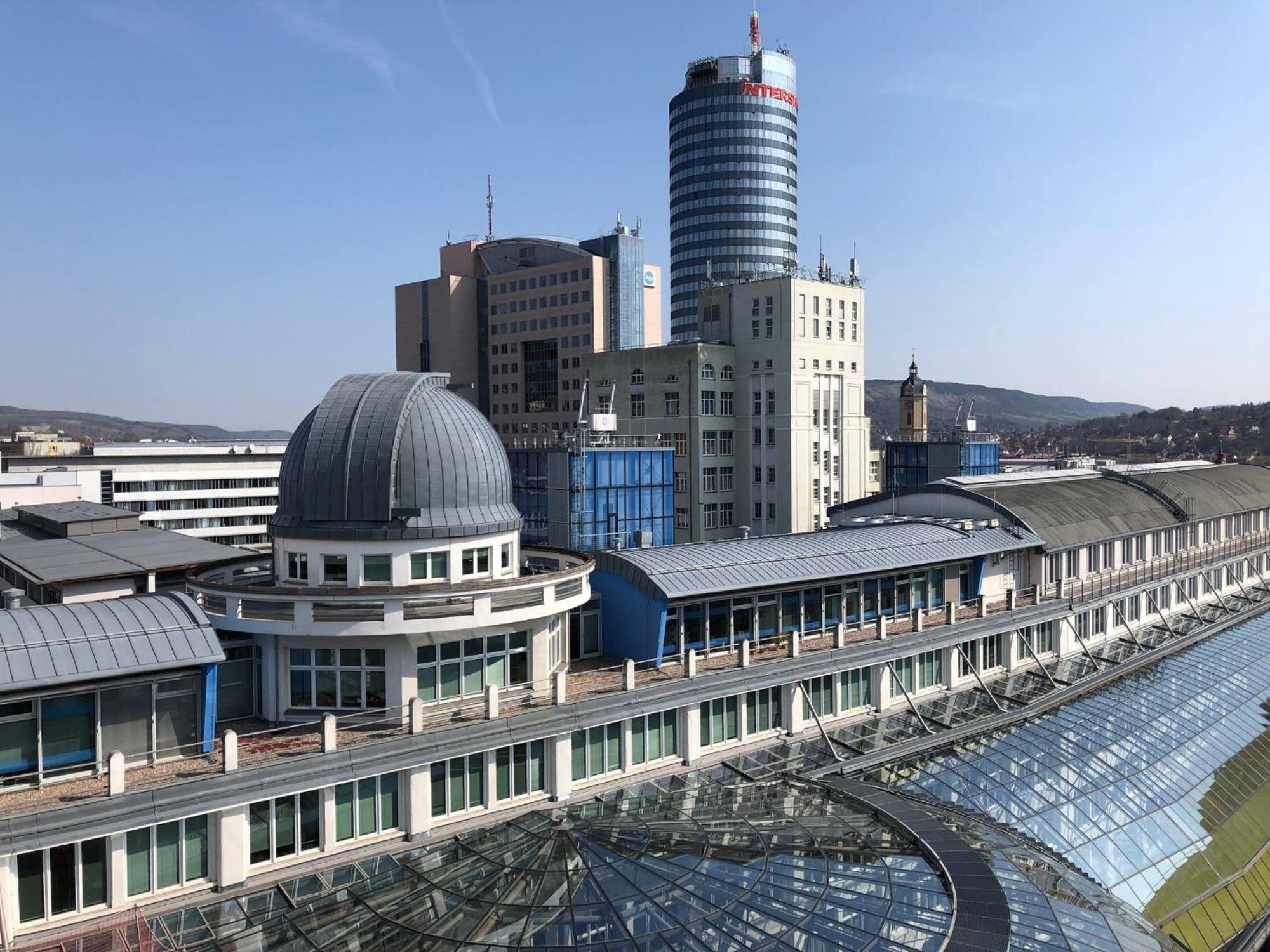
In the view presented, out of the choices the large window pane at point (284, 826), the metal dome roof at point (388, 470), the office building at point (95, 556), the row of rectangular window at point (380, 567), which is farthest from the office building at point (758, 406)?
the large window pane at point (284, 826)

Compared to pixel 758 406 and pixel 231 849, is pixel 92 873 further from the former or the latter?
pixel 758 406

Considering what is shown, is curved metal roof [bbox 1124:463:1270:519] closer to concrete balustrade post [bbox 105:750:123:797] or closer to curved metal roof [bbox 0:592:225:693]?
curved metal roof [bbox 0:592:225:693]

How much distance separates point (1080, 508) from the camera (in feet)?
174

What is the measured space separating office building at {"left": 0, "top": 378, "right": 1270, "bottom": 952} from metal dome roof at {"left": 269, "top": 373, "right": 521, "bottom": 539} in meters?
0.11

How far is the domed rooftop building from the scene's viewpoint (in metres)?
27.2

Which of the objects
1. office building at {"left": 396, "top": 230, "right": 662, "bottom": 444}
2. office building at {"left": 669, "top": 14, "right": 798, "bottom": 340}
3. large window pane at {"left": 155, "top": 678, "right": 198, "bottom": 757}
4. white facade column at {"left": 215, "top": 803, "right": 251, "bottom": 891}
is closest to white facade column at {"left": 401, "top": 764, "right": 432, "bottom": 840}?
white facade column at {"left": 215, "top": 803, "right": 251, "bottom": 891}

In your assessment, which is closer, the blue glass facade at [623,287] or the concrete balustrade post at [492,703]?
the concrete balustrade post at [492,703]

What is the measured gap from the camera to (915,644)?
36125 millimetres

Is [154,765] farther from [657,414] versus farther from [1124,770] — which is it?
[657,414]

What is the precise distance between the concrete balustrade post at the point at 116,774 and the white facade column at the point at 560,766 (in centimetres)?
1090

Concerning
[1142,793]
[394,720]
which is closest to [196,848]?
[394,720]

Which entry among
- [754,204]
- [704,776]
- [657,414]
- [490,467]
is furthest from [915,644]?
[754,204]

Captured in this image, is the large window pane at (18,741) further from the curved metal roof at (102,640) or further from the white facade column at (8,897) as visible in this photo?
the white facade column at (8,897)

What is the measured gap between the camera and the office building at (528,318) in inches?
5032
